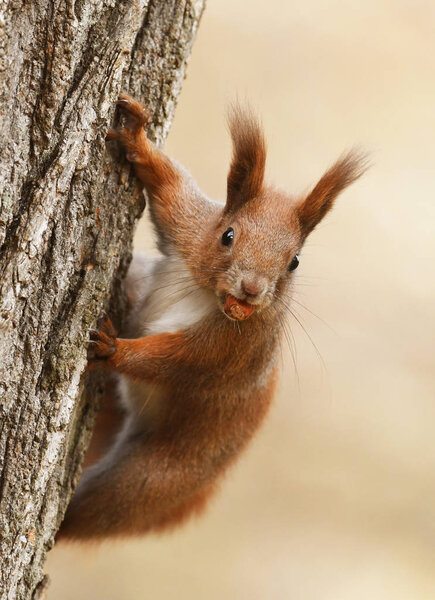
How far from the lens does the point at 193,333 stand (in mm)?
2555

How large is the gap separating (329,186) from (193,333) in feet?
Answer: 2.20

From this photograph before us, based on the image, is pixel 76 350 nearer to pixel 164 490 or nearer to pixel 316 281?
pixel 164 490

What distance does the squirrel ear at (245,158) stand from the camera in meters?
2.44

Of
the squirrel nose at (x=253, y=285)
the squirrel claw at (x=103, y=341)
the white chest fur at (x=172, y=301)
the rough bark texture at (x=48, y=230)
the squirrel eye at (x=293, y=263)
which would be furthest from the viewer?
the white chest fur at (x=172, y=301)

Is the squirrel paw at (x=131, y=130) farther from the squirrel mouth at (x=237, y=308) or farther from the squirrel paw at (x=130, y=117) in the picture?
the squirrel mouth at (x=237, y=308)

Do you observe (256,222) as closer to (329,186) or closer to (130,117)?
(329,186)

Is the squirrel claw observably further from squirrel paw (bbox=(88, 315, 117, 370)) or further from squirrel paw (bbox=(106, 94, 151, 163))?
squirrel paw (bbox=(106, 94, 151, 163))

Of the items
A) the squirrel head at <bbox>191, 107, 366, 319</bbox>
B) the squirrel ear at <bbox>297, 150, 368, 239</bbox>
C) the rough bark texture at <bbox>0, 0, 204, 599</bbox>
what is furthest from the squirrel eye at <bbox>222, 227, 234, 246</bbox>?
the rough bark texture at <bbox>0, 0, 204, 599</bbox>

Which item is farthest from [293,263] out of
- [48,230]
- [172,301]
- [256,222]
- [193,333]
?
[48,230]

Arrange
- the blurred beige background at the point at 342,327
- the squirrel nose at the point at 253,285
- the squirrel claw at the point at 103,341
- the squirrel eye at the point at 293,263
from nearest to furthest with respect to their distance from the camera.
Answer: the squirrel nose at the point at 253,285 < the squirrel claw at the point at 103,341 < the squirrel eye at the point at 293,263 < the blurred beige background at the point at 342,327

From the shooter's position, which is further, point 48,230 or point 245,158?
point 245,158

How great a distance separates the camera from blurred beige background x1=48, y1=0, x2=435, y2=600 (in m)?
4.88

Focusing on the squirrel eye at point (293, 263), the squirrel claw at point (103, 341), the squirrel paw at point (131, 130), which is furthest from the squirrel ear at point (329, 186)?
the squirrel claw at point (103, 341)

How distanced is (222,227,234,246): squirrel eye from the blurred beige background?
8.05ft
